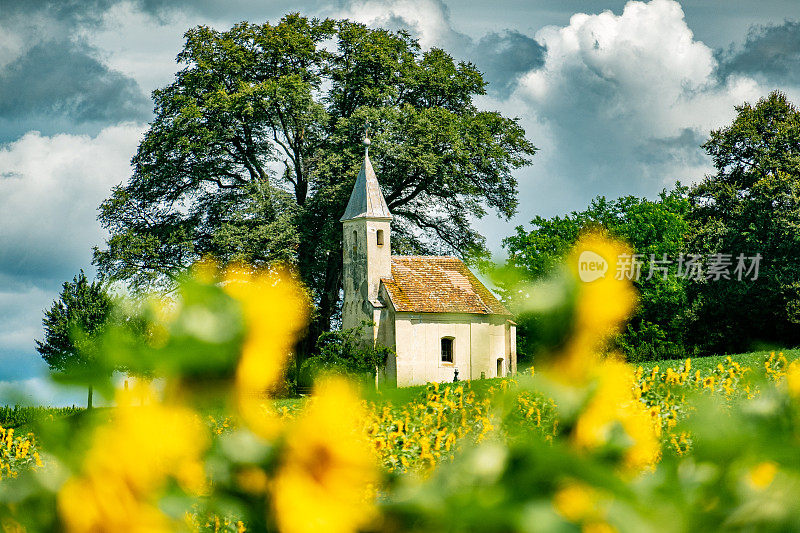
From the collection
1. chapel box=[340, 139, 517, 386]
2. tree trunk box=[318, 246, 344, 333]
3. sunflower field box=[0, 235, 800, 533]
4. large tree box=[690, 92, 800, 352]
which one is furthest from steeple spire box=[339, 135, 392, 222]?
sunflower field box=[0, 235, 800, 533]

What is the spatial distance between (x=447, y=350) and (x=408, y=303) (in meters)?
2.39

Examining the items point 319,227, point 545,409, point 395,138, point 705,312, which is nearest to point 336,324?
point 319,227

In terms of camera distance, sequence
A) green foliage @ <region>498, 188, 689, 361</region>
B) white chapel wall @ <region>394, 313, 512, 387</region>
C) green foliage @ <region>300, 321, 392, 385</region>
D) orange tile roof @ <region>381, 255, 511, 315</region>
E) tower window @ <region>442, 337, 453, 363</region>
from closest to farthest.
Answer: green foliage @ <region>300, 321, 392, 385</region> < white chapel wall @ <region>394, 313, 512, 387</region> < orange tile roof @ <region>381, 255, 511, 315</region> < tower window @ <region>442, 337, 453, 363</region> < green foliage @ <region>498, 188, 689, 361</region>

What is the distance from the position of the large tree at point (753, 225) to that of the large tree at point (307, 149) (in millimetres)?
7053

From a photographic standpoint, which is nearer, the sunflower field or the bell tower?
the sunflower field

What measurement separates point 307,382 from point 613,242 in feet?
1.28

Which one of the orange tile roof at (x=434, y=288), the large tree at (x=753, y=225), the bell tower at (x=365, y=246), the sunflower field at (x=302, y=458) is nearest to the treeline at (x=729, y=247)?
the large tree at (x=753, y=225)

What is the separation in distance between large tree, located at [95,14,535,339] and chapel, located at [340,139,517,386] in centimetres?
101

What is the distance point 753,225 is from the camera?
2962 cm

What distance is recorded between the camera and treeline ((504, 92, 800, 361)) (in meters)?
29.4

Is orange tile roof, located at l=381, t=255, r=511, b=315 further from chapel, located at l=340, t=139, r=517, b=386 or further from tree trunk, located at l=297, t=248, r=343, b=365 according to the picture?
tree trunk, located at l=297, t=248, r=343, b=365

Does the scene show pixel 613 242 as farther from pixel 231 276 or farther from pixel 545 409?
pixel 231 276

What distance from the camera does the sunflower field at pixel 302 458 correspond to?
0.71 metres

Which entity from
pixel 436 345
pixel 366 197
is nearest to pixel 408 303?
pixel 436 345
